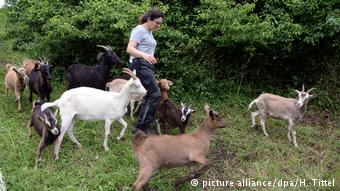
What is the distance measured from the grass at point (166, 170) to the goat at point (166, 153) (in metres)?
0.47

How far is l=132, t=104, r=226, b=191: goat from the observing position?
5850 millimetres

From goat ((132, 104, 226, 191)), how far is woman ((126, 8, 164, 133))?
610 mm

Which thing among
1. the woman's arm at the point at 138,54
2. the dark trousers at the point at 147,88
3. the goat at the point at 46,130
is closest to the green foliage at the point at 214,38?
the dark trousers at the point at 147,88

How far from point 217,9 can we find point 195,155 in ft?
11.8

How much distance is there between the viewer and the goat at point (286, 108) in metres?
7.94

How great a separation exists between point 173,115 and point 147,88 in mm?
994

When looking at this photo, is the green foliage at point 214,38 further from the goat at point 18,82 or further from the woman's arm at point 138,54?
the woman's arm at point 138,54

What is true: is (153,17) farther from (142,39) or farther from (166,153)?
(166,153)

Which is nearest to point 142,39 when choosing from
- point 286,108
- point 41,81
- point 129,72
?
point 129,72

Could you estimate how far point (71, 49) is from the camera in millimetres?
9922

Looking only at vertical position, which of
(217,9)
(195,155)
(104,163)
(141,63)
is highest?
(217,9)

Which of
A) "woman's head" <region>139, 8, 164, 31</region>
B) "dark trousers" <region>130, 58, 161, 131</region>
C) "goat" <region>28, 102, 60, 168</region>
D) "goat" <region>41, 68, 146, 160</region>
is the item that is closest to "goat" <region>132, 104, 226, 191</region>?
"dark trousers" <region>130, 58, 161, 131</region>

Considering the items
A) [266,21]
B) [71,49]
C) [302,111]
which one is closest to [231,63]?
[266,21]

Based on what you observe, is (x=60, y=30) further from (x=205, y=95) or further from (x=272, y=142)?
(x=272, y=142)
